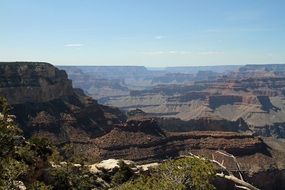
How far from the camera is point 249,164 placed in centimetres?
11369

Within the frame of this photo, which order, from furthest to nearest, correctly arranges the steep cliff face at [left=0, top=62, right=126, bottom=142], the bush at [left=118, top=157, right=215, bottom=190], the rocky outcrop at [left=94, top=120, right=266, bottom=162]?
the steep cliff face at [left=0, top=62, right=126, bottom=142], the rocky outcrop at [left=94, top=120, right=266, bottom=162], the bush at [left=118, top=157, right=215, bottom=190]

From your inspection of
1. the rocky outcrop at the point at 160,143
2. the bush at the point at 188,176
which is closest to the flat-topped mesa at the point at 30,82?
the rocky outcrop at the point at 160,143

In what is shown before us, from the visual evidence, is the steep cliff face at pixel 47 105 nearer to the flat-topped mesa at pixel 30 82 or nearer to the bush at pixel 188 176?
the flat-topped mesa at pixel 30 82

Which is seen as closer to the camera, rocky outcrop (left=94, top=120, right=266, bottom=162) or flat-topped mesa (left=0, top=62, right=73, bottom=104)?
rocky outcrop (left=94, top=120, right=266, bottom=162)

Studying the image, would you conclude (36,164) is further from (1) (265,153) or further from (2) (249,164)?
(1) (265,153)

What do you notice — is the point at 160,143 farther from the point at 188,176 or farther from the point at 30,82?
the point at 188,176

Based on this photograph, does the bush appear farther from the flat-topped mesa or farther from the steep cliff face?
the flat-topped mesa

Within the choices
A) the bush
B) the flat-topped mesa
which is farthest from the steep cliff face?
the bush

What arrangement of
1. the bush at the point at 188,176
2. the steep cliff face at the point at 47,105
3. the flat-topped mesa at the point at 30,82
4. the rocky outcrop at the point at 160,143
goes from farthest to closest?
the flat-topped mesa at the point at 30,82, the steep cliff face at the point at 47,105, the rocky outcrop at the point at 160,143, the bush at the point at 188,176

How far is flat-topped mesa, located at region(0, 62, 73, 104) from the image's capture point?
424 ft

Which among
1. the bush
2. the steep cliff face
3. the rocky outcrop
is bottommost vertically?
the rocky outcrop

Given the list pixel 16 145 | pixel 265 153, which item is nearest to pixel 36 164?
pixel 16 145

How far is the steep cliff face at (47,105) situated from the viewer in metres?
124

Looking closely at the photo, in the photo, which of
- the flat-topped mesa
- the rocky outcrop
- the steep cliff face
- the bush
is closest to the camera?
the bush
